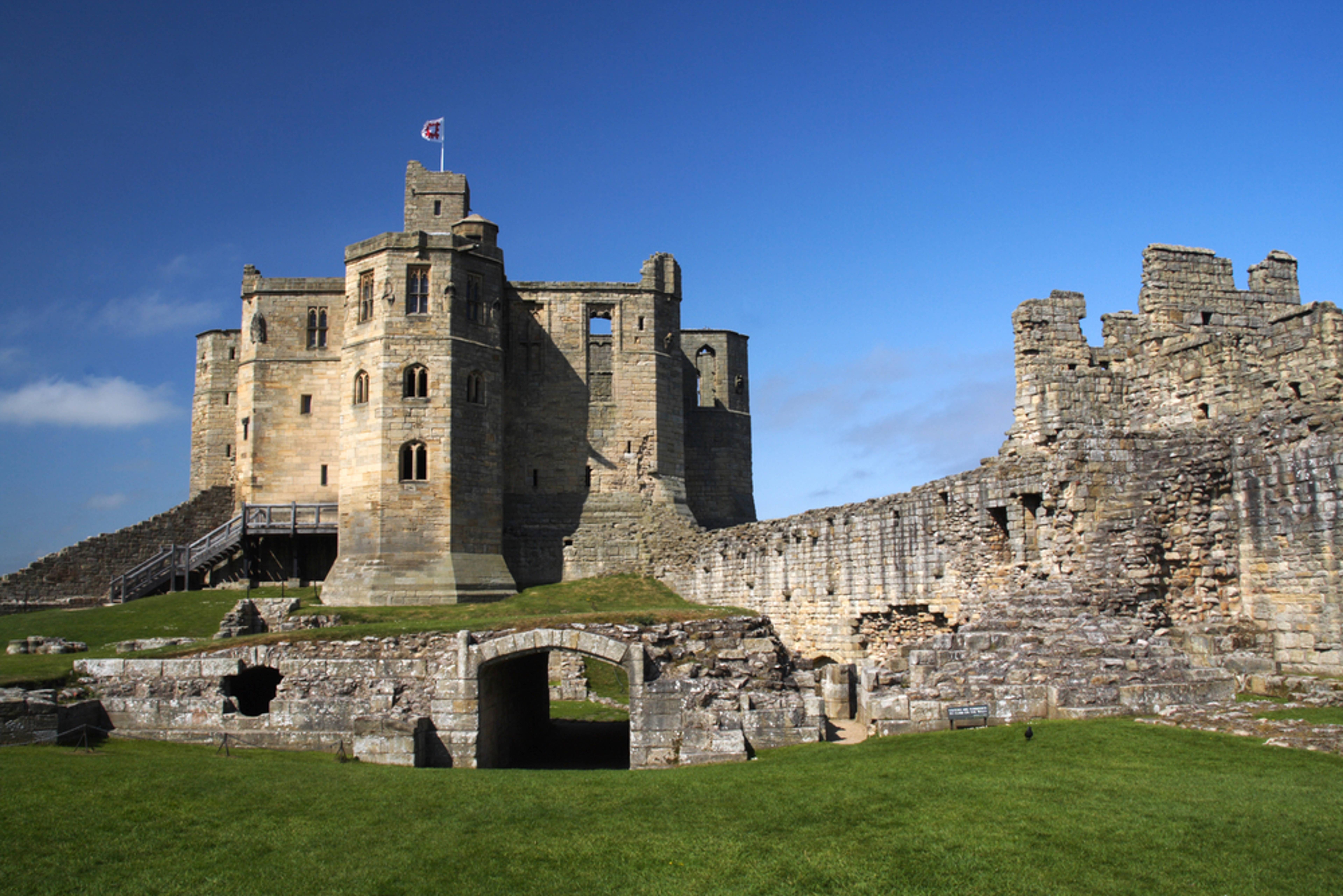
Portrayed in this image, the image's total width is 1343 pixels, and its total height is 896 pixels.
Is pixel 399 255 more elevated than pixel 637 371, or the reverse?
pixel 399 255

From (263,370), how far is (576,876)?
3271 centimetres

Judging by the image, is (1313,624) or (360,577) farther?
(360,577)

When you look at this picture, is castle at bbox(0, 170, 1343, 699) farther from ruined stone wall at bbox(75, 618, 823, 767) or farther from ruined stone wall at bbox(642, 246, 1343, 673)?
ruined stone wall at bbox(75, 618, 823, 767)

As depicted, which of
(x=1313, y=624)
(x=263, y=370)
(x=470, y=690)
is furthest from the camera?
(x=263, y=370)

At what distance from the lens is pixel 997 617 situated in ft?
53.3

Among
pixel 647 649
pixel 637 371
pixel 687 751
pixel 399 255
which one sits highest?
pixel 399 255

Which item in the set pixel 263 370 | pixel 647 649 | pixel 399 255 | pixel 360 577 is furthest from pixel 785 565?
pixel 263 370

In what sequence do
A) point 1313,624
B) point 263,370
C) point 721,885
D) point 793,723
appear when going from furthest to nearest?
point 263,370
point 793,723
point 1313,624
point 721,885

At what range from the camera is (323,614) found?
28750 mm

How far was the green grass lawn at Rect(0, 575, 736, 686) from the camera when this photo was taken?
2053cm

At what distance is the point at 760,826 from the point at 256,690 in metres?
15.5

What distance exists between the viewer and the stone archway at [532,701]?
19.5 meters

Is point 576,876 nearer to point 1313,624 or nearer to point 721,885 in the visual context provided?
point 721,885

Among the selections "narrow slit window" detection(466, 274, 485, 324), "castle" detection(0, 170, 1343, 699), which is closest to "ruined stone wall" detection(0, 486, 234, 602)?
"castle" detection(0, 170, 1343, 699)
